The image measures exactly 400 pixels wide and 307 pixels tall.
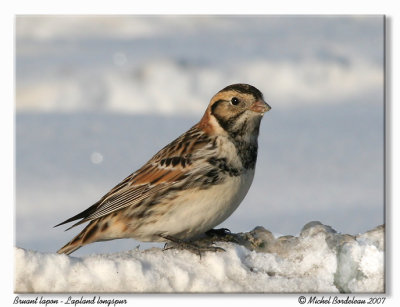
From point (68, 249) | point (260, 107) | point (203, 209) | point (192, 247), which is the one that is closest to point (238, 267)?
point (192, 247)

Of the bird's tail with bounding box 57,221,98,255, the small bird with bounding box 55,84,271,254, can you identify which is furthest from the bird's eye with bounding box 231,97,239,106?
the bird's tail with bounding box 57,221,98,255

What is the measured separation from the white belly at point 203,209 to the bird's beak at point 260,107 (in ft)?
1.62

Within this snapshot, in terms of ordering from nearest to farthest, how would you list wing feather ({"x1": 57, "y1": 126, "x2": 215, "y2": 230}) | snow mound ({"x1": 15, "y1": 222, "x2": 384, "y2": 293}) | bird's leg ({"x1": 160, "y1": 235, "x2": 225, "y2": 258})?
snow mound ({"x1": 15, "y1": 222, "x2": 384, "y2": 293}) < bird's leg ({"x1": 160, "y1": 235, "x2": 225, "y2": 258}) < wing feather ({"x1": 57, "y1": 126, "x2": 215, "y2": 230})

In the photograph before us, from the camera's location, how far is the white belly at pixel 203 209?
623 cm

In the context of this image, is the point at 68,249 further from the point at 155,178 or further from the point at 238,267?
the point at 238,267

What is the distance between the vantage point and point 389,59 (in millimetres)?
6863

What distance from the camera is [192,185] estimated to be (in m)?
6.34

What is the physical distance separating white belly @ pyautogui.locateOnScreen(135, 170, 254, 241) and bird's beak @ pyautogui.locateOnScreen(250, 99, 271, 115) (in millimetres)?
493

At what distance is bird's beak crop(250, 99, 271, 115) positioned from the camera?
6.39 m

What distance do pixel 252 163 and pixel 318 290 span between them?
3.79 feet

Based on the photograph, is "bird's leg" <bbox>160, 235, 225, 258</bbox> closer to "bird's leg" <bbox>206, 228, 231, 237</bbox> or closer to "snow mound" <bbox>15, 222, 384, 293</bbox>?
"snow mound" <bbox>15, 222, 384, 293</bbox>

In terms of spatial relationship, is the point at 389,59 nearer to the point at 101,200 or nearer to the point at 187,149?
the point at 187,149

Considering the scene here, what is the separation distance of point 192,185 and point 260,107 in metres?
0.83

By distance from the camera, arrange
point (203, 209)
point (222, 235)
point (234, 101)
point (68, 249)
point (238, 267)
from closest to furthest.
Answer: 1. point (203, 209)
2. point (238, 267)
3. point (234, 101)
4. point (68, 249)
5. point (222, 235)
